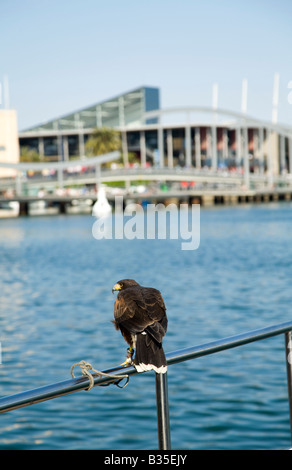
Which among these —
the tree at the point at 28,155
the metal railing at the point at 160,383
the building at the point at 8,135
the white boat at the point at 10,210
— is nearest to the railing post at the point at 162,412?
the metal railing at the point at 160,383

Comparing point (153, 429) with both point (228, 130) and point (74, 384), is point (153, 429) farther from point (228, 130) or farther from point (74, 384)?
point (228, 130)

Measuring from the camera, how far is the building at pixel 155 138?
153m

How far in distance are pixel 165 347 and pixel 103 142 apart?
131768mm

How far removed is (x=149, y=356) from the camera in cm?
290

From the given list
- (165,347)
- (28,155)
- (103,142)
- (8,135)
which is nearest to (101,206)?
(8,135)

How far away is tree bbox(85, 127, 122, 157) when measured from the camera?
14462 centimetres

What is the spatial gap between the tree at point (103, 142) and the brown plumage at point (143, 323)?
14147 centimetres

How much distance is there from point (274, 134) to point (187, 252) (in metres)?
121

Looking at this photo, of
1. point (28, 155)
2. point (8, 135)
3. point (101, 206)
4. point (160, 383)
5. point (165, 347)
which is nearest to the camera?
point (160, 383)

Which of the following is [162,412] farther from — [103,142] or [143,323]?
[103,142]

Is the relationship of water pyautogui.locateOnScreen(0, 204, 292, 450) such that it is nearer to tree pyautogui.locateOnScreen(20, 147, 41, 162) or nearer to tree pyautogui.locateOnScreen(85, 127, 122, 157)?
tree pyautogui.locateOnScreen(85, 127, 122, 157)

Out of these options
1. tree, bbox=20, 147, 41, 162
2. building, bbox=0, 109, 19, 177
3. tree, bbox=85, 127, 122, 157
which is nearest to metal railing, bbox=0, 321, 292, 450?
building, bbox=0, 109, 19, 177

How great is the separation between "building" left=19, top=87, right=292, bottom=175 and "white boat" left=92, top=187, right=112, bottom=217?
4610 cm
